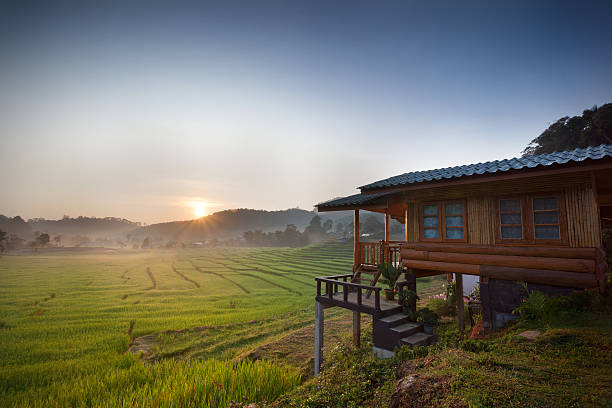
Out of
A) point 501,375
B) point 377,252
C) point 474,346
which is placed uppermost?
point 377,252

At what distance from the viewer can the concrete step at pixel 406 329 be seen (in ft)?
27.6

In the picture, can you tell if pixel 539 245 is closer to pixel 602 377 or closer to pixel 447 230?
pixel 447 230

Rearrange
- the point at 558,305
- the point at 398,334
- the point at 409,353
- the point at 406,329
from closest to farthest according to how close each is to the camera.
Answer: the point at 409,353 → the point at 558,305 → the point at 398,334 → the point at 406,329

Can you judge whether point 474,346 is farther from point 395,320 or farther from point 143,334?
point 143,334

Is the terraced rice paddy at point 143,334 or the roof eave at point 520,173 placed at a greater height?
the roof eave at point 520,173

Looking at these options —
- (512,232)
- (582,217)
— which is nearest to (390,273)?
(512,232)

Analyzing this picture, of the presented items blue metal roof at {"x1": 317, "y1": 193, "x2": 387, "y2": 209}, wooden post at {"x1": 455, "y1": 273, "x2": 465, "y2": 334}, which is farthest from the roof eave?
wooden post at {"x1": 455, "y1": 273, "x2": 465, "y2": 334}

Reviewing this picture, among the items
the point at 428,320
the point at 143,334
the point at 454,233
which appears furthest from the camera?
the point at 143,334

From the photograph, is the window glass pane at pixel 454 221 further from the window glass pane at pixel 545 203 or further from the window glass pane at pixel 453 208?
the window glass pane at pixel 545 203

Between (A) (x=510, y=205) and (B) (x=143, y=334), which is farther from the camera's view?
(B) (x=143, y=334)

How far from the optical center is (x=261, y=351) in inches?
490

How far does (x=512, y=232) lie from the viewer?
871 cm

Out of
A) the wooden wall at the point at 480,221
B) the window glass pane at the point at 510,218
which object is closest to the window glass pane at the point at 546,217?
the window glass pane at the point at 510,218

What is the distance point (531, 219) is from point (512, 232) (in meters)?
0.63
